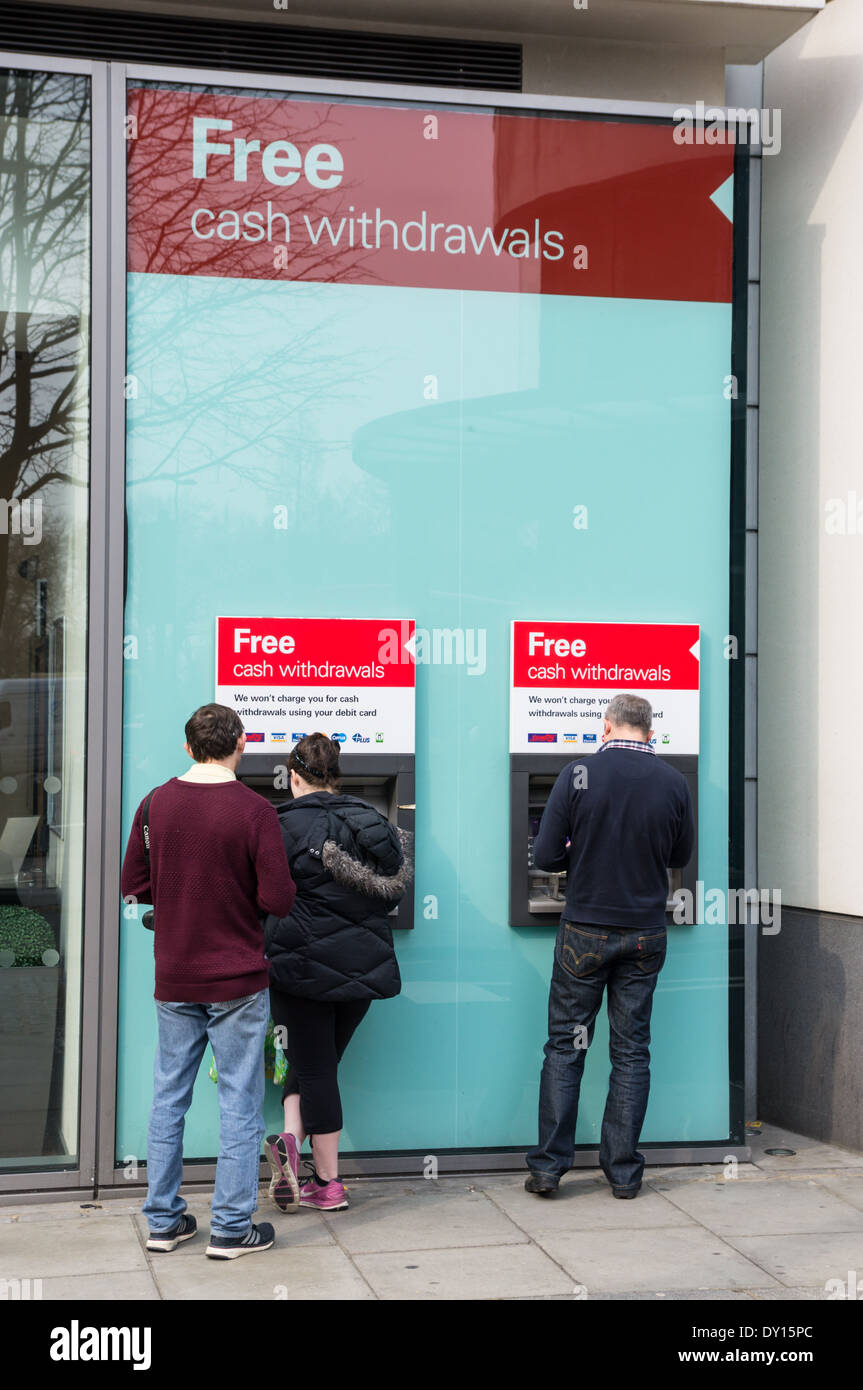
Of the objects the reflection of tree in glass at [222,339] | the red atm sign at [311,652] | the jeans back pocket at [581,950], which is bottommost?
the jeans back pocket at [581,950]

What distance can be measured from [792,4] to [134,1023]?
16.0 ft

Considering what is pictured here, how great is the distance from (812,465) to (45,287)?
3290mm

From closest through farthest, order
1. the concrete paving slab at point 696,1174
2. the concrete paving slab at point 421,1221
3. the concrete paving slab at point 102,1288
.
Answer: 1. the concrete paving slab at point 102,1288
2. the concrete paving slab at point 421,1221
3. the concrete paving slab at point 696,1174

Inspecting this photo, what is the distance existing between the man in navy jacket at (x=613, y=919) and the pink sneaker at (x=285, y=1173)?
87 centimetres

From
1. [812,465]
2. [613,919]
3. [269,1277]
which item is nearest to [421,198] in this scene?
[812,465]

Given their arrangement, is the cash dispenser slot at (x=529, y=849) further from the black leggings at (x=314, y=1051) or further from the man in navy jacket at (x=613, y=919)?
the black leggings at (x=314, y=1051)

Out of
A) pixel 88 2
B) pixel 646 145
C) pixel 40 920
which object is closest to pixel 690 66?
pixel 646 145

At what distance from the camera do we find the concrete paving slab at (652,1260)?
14.0 feet

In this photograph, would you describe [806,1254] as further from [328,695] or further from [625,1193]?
[328,695]

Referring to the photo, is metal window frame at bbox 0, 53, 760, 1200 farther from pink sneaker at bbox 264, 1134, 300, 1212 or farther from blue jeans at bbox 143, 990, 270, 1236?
blue jeans at bbox 143, 990, 270, 1236

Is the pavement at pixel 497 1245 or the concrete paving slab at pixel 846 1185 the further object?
the concrete paving slab at pixel 846 1185

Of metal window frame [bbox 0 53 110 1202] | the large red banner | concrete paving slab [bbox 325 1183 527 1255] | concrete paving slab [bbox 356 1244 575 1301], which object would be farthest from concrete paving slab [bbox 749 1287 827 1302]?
the large red banner

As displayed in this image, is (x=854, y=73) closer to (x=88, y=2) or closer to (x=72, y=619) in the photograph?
(x=88, y=2)

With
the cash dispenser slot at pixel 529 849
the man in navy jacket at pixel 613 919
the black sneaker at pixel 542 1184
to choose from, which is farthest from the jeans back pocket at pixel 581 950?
the black sneaker at pixel 542 1184
